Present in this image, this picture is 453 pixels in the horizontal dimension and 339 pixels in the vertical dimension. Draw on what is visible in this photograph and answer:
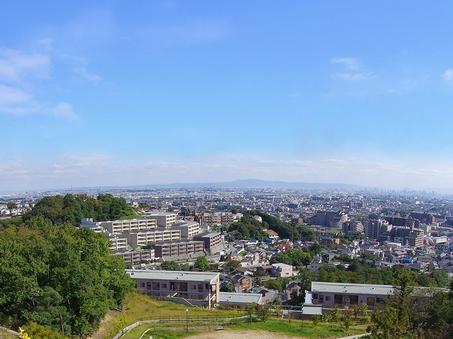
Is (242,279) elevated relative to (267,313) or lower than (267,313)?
lower

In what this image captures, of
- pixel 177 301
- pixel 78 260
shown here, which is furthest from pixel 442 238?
pixel 78 260

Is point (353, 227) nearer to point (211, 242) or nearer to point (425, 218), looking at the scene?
point (425, 218)

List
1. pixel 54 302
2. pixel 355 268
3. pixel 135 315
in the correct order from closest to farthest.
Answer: pixel 54 302 < pixel 135 315 < pixel 355 268

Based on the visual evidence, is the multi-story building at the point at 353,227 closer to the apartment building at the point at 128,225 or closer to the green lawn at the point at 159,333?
the apartment building at the point at 128,225

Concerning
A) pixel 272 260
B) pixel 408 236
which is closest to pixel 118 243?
pixel 272 260

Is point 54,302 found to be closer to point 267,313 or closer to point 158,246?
point 267,313

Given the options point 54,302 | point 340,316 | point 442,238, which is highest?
point 54,302
